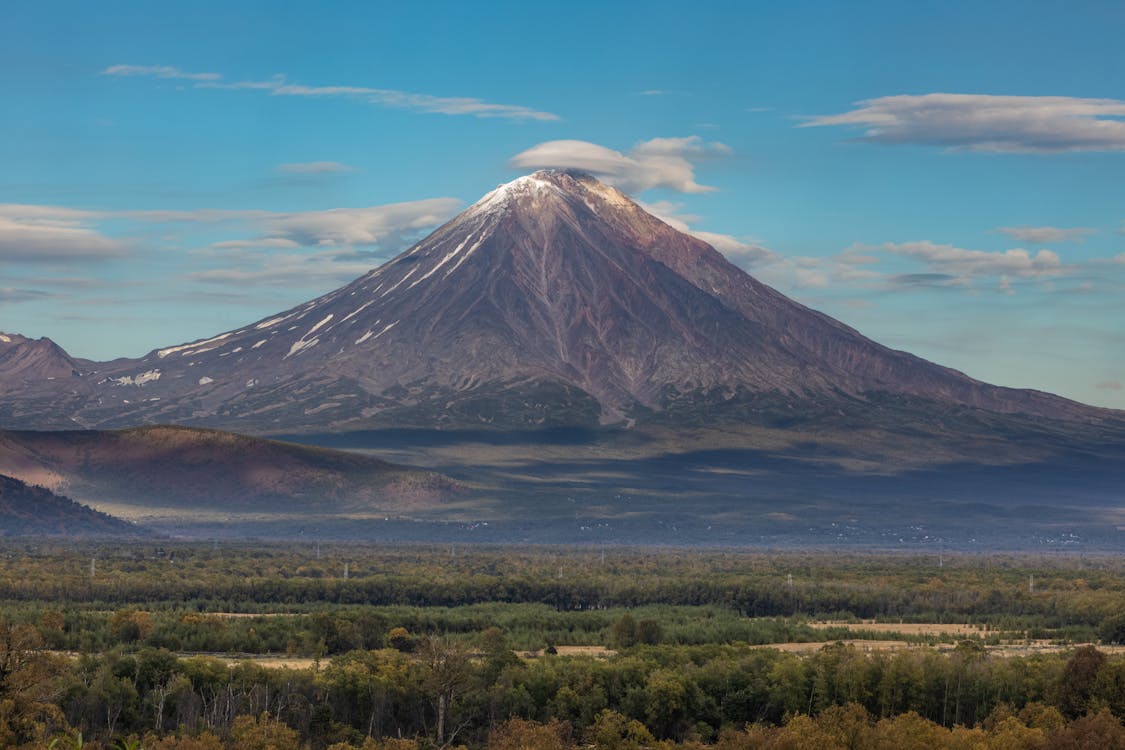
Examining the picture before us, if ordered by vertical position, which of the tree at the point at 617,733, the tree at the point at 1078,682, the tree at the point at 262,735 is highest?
the tree at the point at 1078,682

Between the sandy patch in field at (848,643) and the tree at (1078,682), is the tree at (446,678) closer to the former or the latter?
the tree at (1078,682)

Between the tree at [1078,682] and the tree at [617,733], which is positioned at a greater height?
the tree at [1078,682]

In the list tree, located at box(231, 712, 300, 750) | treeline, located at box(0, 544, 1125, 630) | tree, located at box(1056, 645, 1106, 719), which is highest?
tree, located at box(1056, 645, 1106, 719)

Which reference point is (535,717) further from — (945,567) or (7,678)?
(945,567)

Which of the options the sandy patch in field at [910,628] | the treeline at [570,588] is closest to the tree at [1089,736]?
the sandy patch in field at [910,628]

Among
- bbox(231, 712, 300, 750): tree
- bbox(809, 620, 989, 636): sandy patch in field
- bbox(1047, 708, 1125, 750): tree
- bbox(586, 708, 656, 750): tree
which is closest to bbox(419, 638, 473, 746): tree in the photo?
bbox(586, 708, 656, 750): tree

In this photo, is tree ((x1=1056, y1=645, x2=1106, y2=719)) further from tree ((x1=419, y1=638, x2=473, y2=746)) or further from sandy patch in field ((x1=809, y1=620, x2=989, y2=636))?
sandy patch in field ((x1=809, y1=620, x2=989, y2=636))

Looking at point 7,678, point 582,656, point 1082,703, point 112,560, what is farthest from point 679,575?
point 7,678
